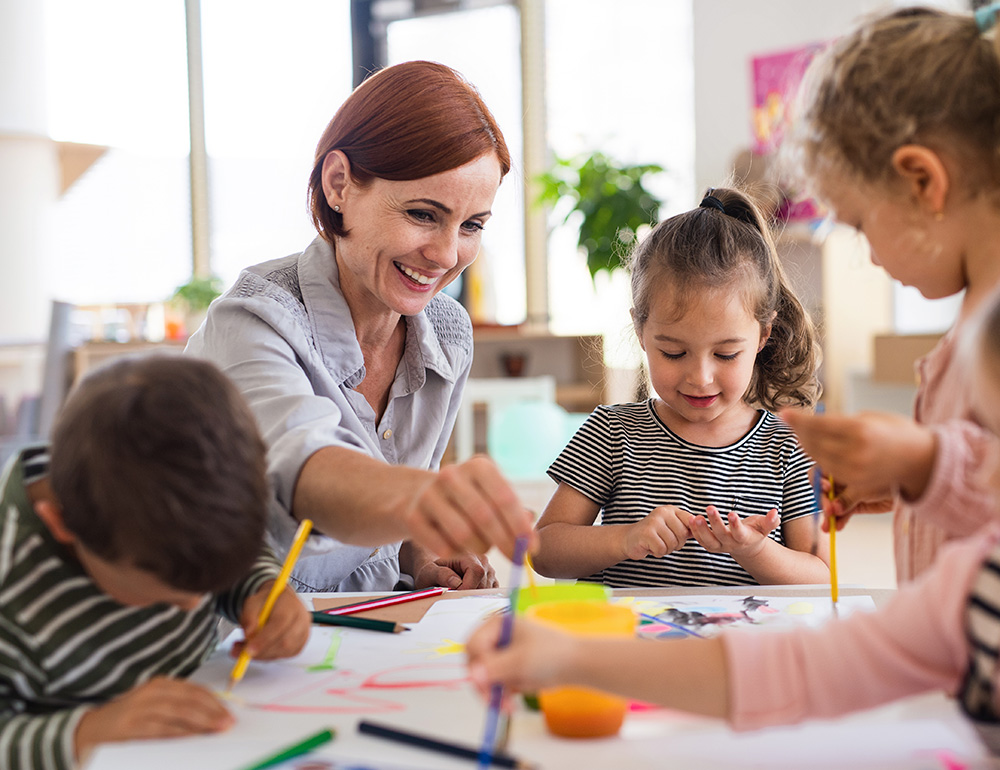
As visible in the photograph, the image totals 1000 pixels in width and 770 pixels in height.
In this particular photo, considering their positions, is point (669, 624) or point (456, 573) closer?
point (669, 624)

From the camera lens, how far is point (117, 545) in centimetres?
66

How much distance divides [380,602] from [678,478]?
0.49 metres

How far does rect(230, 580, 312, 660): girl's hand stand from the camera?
0.81 m

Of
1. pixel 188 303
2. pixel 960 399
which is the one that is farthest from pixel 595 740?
pixel 188 303

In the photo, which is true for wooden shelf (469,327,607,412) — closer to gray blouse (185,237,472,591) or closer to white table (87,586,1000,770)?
gray blouse (185,237,472,591)

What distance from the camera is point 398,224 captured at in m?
1.28

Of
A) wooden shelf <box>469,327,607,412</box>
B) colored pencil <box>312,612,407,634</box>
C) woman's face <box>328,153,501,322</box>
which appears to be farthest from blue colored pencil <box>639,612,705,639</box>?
wooden shelf <box>469,327,607,412</box>

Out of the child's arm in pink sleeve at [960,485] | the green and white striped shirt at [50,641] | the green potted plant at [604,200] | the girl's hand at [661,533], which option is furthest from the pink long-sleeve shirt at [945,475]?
the green potted plant at [604,200]

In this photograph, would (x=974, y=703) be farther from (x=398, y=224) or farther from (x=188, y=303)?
(x=188, y=303)

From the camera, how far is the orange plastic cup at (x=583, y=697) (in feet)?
2.14

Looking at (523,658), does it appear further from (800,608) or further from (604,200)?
(604,200)

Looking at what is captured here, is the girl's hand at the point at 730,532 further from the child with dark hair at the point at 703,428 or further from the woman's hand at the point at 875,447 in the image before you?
the woman's hand at the point at 875,447

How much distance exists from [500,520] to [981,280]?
413mm

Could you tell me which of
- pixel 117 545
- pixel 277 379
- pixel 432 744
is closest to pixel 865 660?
pixel 432 744
